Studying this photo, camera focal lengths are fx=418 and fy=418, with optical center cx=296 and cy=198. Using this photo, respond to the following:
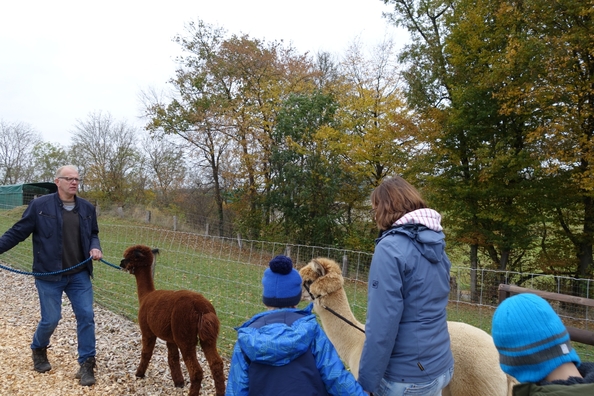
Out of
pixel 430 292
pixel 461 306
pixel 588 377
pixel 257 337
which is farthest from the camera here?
pixel 461 306

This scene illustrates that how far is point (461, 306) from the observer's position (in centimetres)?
867

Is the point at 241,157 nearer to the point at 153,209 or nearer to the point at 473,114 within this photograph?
the point at 153,209

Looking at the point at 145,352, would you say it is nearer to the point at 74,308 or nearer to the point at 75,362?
the point at 74,308

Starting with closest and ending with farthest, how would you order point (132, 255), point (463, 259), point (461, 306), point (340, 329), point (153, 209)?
point (340, 329), point (132, 255), point (461, 306), point (463, 259), point (153, 209)

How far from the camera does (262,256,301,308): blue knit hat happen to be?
1983mm

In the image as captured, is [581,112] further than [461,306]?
Yes

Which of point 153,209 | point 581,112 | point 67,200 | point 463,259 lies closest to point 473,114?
point 581,112

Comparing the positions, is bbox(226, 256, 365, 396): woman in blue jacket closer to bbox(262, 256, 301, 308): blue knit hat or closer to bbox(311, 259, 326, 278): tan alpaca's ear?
bbox(262, 256, 301, 308): blue knit hat

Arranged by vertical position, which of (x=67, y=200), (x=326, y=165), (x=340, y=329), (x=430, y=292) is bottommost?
(x=340, y=329)

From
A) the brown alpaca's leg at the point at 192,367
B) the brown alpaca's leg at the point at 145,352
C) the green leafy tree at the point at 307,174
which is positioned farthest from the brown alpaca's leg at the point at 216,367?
the green leafy tree at the point at 307,174

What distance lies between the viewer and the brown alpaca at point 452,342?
8.75 feet

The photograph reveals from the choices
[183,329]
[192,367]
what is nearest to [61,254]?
[183,329]

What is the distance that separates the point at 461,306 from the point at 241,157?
47.2ft

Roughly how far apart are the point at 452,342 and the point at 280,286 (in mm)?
1498
